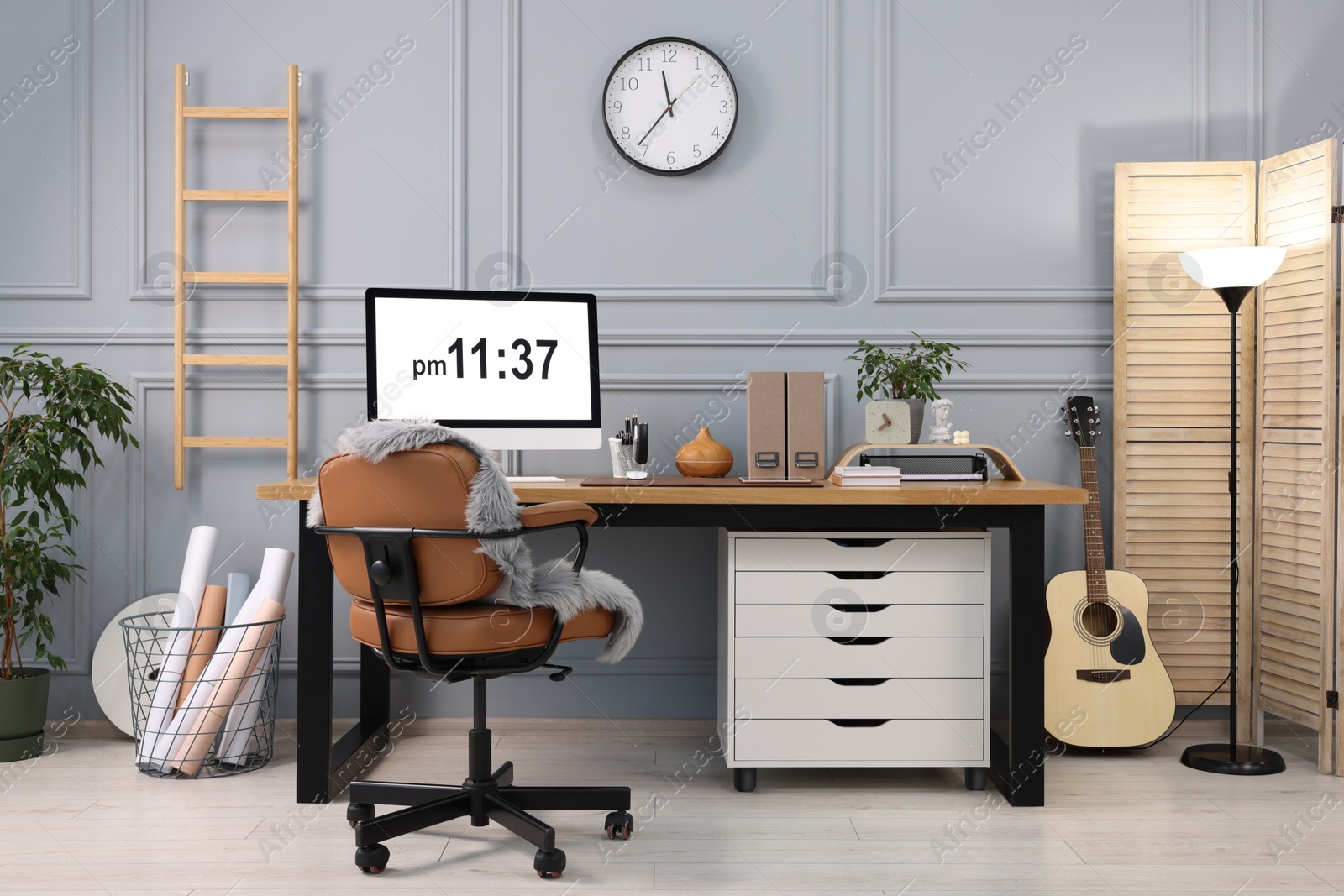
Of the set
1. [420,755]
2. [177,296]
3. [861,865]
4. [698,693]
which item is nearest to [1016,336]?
[698,693]

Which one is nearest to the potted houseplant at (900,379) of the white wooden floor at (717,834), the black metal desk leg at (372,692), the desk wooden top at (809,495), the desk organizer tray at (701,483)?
the desk organizer tray at (701,483)

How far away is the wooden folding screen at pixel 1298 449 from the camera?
254 centimetres

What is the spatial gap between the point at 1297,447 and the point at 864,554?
1.35 meters

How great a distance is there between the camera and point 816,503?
2.28 meters

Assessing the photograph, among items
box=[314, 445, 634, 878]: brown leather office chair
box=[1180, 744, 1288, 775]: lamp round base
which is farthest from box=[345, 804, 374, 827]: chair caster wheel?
box=[1180, 744, 1288, 775]: lamp round base

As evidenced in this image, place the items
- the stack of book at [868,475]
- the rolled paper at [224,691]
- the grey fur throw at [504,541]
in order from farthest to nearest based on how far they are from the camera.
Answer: the rolled paper at [224,691]
the stack of book at [868,475]
the grey fur throw at [504,541]

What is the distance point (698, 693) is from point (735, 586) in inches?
29.9

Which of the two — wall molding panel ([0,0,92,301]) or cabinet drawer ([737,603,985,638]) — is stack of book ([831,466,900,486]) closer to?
cabinet drawer ([737,603,985,638])

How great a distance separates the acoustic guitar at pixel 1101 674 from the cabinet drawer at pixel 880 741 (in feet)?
1.52

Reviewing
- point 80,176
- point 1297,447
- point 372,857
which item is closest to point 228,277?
point 80,176

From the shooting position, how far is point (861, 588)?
Result: 2340mm

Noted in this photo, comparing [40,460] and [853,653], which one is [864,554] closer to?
[853,653]

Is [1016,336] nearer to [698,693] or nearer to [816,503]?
[816,503]

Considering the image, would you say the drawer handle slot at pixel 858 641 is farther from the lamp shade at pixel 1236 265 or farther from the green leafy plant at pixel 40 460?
the green leafy plant at pixel 40 460
